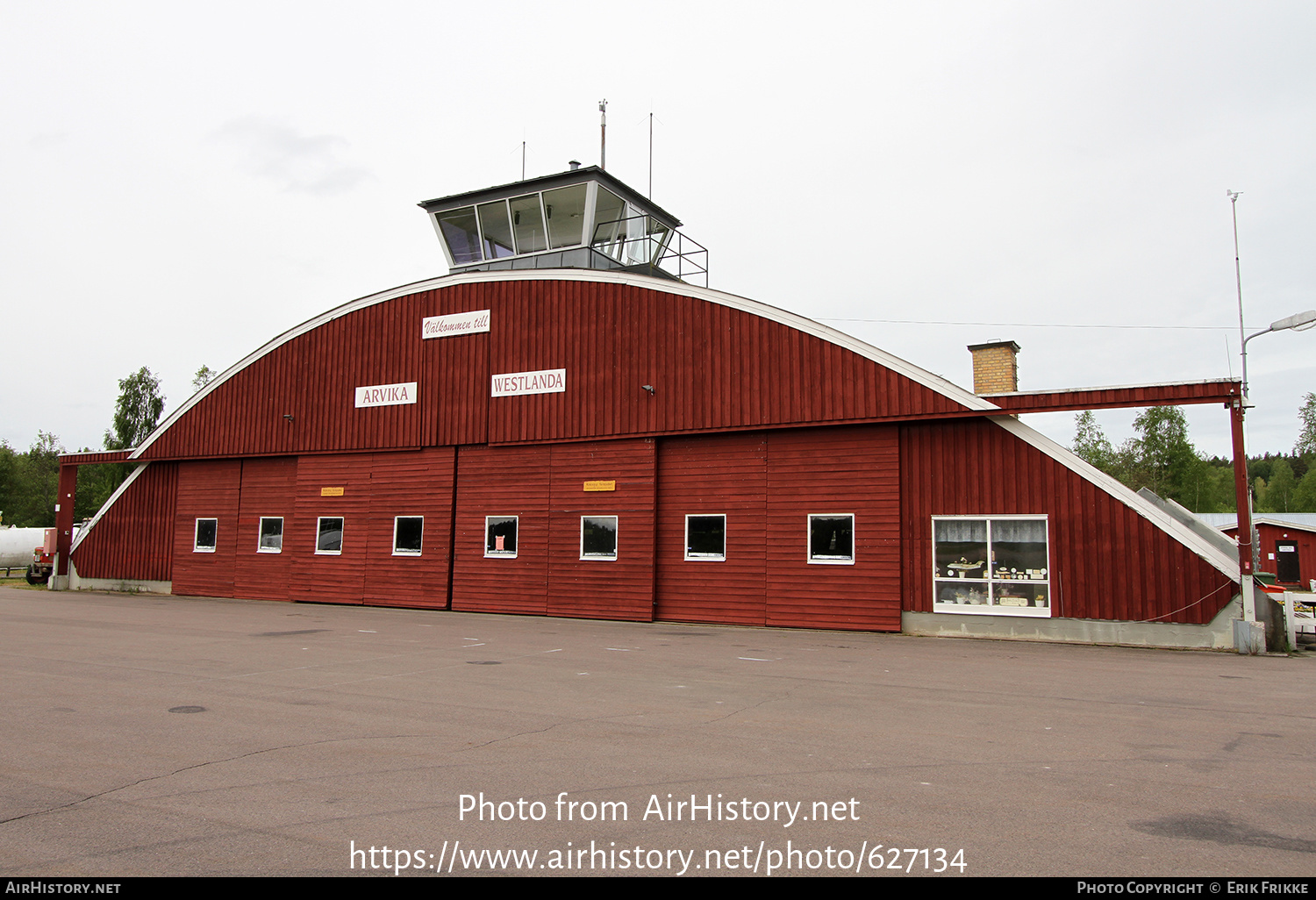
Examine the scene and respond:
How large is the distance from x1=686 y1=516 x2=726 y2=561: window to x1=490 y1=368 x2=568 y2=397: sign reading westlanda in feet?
15.6

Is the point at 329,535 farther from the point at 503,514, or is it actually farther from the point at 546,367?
the point at 546,367

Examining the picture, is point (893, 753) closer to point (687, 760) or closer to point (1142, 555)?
point (687, 760)

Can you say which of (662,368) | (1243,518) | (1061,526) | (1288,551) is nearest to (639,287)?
(662,368)

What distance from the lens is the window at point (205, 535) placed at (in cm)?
2697

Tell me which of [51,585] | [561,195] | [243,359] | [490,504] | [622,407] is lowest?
[51,585]

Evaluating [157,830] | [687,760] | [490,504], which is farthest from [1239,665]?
[490,504]

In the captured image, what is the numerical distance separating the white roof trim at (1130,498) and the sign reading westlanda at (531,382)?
33.1 ft

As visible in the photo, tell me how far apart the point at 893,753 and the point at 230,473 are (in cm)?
2503

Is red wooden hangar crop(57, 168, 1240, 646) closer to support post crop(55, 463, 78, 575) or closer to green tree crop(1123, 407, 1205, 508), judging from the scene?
support post crop(55, 463, 78, 575)

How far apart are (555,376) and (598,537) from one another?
412cm

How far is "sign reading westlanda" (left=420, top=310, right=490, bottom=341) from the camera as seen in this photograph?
22.5 metres

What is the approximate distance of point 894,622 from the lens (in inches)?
675

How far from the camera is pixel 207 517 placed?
27250 mm

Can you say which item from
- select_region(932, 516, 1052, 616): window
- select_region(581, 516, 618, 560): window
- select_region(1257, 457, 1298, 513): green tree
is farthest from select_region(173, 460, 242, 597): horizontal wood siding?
select_region(1257, 457, 1298, 513): green tree
